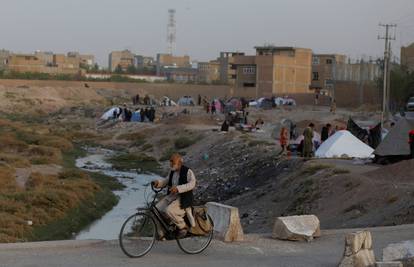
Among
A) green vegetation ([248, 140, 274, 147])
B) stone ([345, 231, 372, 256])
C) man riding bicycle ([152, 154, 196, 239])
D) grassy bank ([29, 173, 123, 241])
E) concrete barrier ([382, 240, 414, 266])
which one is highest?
man riding bicycle ([152, 154, 196, 239])

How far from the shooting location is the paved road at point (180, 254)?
36.1ft

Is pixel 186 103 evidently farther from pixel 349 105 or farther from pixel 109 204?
pixel 109 204

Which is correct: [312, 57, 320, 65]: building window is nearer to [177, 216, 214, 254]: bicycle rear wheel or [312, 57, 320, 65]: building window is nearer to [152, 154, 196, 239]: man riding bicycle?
[177, 216, 214, 254]: bicycle rear wheel

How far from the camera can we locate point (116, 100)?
366ft

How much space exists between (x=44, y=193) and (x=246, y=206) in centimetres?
665

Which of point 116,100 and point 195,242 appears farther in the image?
point 116,100

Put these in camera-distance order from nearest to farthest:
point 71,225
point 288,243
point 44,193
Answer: point 288,243 < point 71,225 < point 44,193

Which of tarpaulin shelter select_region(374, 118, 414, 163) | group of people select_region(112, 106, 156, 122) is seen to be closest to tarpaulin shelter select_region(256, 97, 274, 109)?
group of people select_region(112, 106, 156, 122)

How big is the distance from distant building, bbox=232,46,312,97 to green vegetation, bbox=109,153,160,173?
59253 millimetres

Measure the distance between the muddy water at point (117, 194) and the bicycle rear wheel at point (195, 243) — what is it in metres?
9.57

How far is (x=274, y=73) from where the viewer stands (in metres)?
112

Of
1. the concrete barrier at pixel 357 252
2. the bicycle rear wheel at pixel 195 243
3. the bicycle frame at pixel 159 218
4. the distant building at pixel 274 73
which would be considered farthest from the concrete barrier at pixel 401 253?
the distant building at pixel 274 73

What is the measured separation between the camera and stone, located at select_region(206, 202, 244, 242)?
504 inches

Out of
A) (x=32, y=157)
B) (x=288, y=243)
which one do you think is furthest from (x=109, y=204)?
(x=288, y=243)
